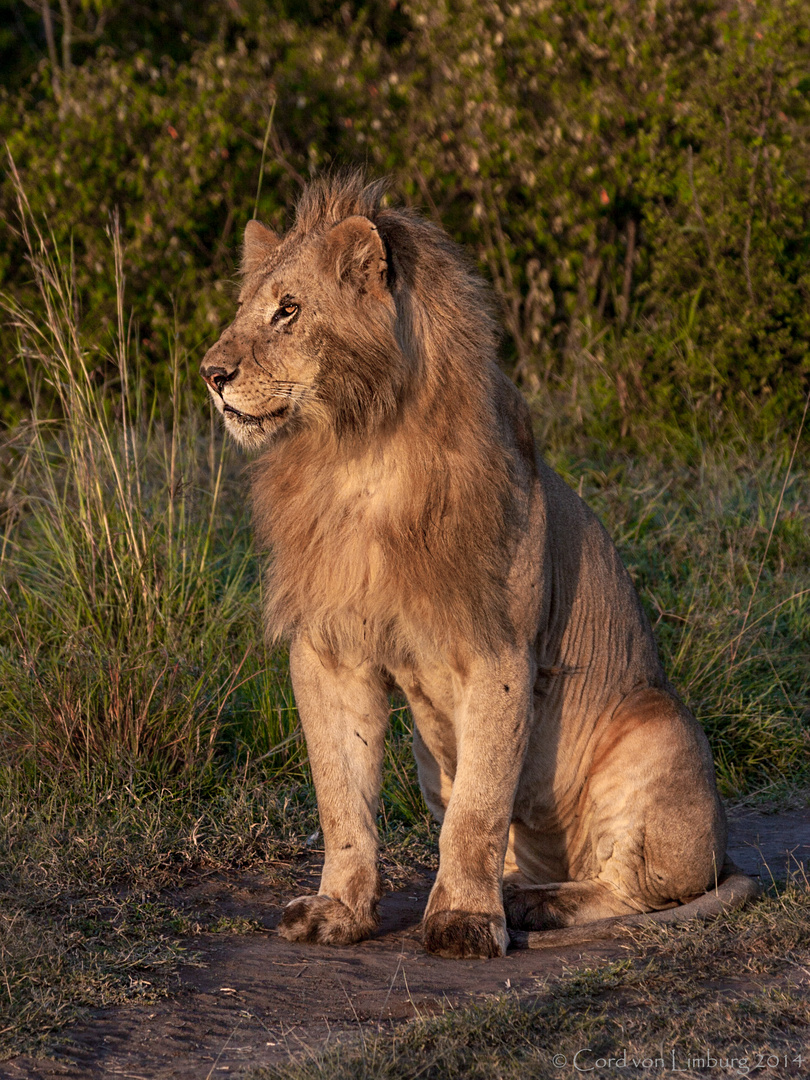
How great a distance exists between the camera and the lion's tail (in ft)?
12.4

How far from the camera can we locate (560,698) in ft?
13.6

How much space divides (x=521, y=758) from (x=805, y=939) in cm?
93

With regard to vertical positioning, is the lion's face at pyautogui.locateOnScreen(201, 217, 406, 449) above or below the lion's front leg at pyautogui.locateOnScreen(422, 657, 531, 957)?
above

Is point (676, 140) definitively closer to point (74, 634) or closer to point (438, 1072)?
point (74, 634)

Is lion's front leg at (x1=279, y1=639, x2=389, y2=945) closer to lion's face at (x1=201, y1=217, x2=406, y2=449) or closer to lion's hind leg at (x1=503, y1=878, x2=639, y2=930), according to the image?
lion's hind leg at (x1=503, y1=878, x2=639, y2=930)

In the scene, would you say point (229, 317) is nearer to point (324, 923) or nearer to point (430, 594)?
point (430, 594)

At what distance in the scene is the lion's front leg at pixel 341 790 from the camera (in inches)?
150

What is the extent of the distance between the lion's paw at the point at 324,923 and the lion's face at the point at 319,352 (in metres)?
1.33

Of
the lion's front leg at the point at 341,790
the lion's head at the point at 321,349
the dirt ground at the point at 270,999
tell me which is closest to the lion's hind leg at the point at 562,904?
the dirt ground at the point at 270,999

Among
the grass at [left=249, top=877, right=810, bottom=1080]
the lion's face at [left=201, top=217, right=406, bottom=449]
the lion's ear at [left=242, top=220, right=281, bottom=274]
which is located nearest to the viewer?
the grass at [left=249, top=877, right=810, bottom=1080]

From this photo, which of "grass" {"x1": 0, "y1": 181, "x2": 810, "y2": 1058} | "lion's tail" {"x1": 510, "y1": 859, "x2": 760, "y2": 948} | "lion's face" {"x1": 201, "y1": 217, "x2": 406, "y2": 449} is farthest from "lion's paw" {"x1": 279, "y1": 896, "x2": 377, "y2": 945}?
"lion's face" {"x1": 201, "y1": 217, "x2": 406, "y2": 449}

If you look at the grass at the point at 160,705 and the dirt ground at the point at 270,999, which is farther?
the grass at the point at 160,705

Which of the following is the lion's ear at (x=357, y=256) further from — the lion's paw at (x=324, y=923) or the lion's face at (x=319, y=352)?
the lion's paw at (x=324, y=923)

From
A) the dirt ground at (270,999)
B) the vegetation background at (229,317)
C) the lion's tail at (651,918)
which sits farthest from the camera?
the vegetation background at (229,317)
